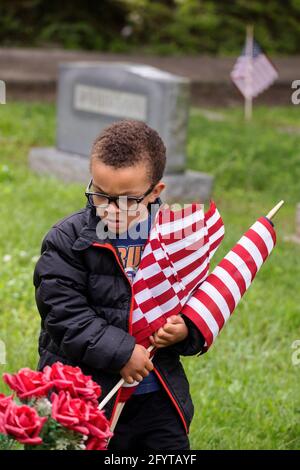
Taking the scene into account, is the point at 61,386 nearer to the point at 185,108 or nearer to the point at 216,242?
the point at 216,242

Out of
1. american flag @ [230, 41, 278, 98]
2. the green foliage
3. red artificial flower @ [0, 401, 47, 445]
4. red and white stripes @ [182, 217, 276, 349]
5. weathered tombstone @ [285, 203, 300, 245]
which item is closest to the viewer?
red artificial flower @ [0, 401, 47, 445]

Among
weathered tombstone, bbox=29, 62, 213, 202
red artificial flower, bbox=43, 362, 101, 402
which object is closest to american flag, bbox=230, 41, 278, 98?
weathered tombstone, bbox=29, 62, 213, 202

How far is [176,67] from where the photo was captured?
17.9m

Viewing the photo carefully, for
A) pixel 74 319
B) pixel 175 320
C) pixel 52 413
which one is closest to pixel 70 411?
pixel 52 413

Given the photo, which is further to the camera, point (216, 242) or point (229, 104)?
point (229, 104)

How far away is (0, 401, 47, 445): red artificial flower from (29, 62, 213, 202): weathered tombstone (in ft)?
23.7

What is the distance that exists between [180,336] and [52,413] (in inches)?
32.7

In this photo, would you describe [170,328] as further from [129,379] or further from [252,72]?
[252,72]

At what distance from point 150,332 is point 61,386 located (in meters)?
0.71

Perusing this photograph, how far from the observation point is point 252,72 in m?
13.0

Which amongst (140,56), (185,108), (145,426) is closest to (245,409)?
(145,426)

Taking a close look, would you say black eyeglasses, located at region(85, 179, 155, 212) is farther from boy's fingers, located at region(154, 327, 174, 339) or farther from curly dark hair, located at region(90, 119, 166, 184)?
boy's fingers, located at region(154, 327, 174, 339)

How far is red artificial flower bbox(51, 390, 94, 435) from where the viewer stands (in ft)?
6.68

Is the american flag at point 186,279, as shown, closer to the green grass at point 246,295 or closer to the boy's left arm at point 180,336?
the boy's left arm at point 180,336
